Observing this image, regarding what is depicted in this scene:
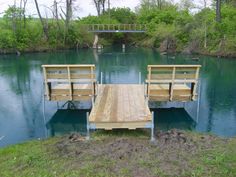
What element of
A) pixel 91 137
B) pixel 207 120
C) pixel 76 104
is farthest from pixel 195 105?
pixel 91 137

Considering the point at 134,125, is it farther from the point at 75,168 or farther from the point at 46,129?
the point at 46,129

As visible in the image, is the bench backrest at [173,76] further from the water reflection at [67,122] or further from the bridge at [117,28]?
the bridge at [117,28]

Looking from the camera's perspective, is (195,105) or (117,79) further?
(117,79)

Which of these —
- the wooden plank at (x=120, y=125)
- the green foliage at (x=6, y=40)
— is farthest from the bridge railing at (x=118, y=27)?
the wooden plank at (x=120, y=125)

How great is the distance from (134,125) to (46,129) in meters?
3.32

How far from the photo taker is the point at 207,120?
9.67m

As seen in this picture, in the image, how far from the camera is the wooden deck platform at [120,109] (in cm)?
716

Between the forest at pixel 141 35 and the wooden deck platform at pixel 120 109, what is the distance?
1925 centimetres

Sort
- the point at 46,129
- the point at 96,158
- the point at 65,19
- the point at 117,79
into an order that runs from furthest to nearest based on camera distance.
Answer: the point at 65,19, the point at 117,79, the point at 46,129, the point at 96,158

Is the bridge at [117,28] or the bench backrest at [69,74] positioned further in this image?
the bridge at [117,28]

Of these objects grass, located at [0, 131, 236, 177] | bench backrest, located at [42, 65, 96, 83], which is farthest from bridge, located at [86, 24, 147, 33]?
grass, located at [0, 131, 236, 177]

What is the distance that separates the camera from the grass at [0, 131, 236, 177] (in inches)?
197

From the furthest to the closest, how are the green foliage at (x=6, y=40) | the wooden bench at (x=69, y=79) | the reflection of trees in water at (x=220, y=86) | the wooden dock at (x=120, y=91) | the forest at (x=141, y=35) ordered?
the green foliage at (x=6, y=40) < the forest at (x=141, y=35) < the reflection of trees in water at (x=220, y=86) < the wooden bench at (x=69, y=79) < the wooden dock at (x=120, y=91)

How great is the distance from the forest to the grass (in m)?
22.4
